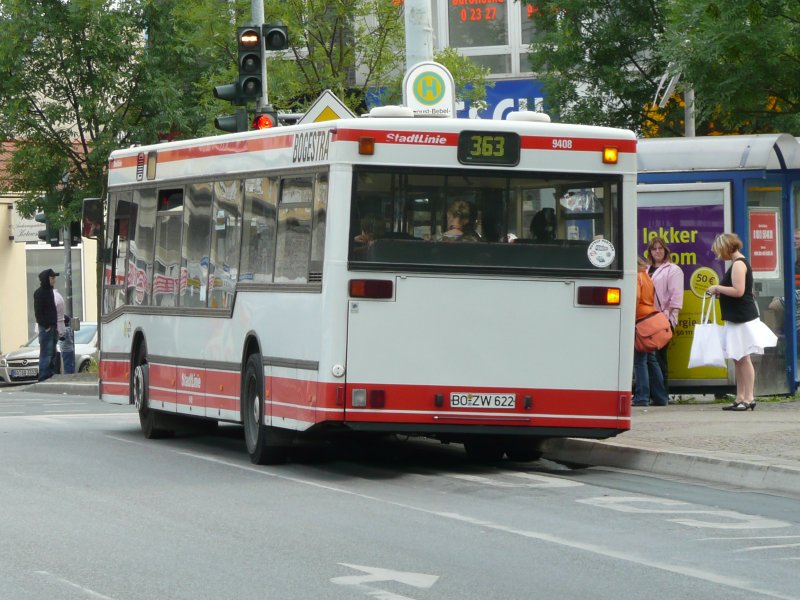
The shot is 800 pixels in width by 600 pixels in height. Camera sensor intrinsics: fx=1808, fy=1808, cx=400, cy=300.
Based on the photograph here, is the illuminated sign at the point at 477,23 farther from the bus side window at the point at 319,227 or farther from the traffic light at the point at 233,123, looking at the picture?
the bus side window at the point at 319,227

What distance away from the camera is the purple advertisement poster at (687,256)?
64.0ft

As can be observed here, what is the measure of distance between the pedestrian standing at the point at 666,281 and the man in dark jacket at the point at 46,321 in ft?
51.7

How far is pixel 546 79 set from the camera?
2983 cm

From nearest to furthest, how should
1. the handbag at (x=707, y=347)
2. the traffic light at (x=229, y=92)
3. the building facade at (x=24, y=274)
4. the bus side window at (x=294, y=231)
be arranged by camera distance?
1. the bus side window at (x=294, y=231)
2. the handbag at (x=707, y=347)
3. the traffic light at (x=229, y=92)
4. the building facade at (x=24, y=274)

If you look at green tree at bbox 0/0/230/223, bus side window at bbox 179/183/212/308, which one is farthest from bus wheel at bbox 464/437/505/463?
green tree at bbox 0/0/230/223

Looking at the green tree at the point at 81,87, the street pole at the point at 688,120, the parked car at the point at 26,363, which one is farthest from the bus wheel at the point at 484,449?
the parked car at the point at 26,363

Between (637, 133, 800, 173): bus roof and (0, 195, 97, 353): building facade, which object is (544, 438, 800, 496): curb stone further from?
(0, 195, 97, 353): building facade

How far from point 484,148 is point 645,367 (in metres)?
6.32

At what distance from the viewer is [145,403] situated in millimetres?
17859

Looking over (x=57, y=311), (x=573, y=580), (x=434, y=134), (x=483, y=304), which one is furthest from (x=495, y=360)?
(x=57, y=311)

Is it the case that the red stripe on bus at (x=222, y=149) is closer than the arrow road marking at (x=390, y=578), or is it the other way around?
the arrow road marking at (x=390, y=578)

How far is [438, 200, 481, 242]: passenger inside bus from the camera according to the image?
534 inches

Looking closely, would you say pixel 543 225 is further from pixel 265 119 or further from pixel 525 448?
pixel 265 119

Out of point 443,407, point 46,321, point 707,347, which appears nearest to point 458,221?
point 443,407
